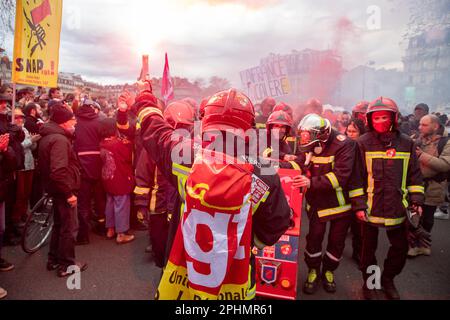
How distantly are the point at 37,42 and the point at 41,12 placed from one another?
406 millimetres

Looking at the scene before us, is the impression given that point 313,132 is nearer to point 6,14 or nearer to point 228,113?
point 228,113

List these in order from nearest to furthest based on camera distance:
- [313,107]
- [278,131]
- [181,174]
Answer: [181,174] → [278,131] → [313,107]

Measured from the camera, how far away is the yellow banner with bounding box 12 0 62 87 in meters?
4.06

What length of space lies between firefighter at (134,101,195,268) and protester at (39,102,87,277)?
92 cm

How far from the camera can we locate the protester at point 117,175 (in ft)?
16.6

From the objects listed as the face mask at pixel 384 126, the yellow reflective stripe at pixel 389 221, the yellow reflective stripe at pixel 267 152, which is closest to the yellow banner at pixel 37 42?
the yellow reflective stripe at pixel 267 152

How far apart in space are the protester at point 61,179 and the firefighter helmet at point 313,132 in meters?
3.02

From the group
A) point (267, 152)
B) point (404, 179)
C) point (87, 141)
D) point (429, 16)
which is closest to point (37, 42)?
point (87, 141)

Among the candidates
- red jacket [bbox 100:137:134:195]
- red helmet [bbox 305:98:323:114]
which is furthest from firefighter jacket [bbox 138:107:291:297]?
red helmet [bbox 305:98:323:114]

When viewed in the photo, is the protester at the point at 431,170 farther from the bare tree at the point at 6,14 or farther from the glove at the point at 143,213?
the bare tree at the point at 6,14

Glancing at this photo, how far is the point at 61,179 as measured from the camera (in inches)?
153

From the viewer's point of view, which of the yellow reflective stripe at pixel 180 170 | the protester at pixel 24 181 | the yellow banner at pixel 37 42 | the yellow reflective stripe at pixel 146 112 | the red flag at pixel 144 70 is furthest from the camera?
the protester at pixel 24 181
